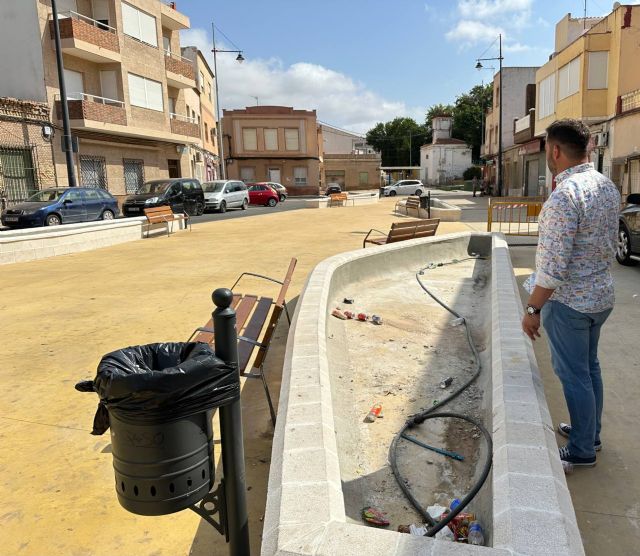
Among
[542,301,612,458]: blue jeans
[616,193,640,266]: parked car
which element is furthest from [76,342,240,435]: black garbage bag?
[616,193,640,266]: parked car

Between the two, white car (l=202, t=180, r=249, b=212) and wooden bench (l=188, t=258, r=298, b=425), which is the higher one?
white car (l=202, t=180, r=249, b=212)

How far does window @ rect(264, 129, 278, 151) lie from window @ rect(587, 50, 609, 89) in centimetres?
3253

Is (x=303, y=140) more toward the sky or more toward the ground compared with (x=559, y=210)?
more toward the sky

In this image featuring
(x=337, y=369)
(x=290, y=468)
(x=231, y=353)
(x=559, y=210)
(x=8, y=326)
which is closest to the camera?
(x=231, y=353)

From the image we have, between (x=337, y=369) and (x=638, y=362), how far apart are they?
261cm

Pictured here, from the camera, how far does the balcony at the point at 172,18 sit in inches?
1127

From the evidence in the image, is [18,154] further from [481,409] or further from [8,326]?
[481,409]

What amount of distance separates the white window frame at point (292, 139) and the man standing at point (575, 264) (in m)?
49.2

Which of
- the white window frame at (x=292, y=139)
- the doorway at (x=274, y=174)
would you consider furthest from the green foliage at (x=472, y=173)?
the doorway at (x=274, y=174)

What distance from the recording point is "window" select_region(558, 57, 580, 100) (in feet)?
73.8

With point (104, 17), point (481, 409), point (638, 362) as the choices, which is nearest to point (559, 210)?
point (481, 409)

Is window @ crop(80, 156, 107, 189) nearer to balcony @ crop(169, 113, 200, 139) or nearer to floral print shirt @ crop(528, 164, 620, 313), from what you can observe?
balcony @ crop(169, 113, 200, 139)

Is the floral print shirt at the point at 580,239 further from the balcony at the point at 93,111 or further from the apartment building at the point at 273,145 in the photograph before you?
the apartment building at the point at 273,145

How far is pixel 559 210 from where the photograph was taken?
2574 mm
